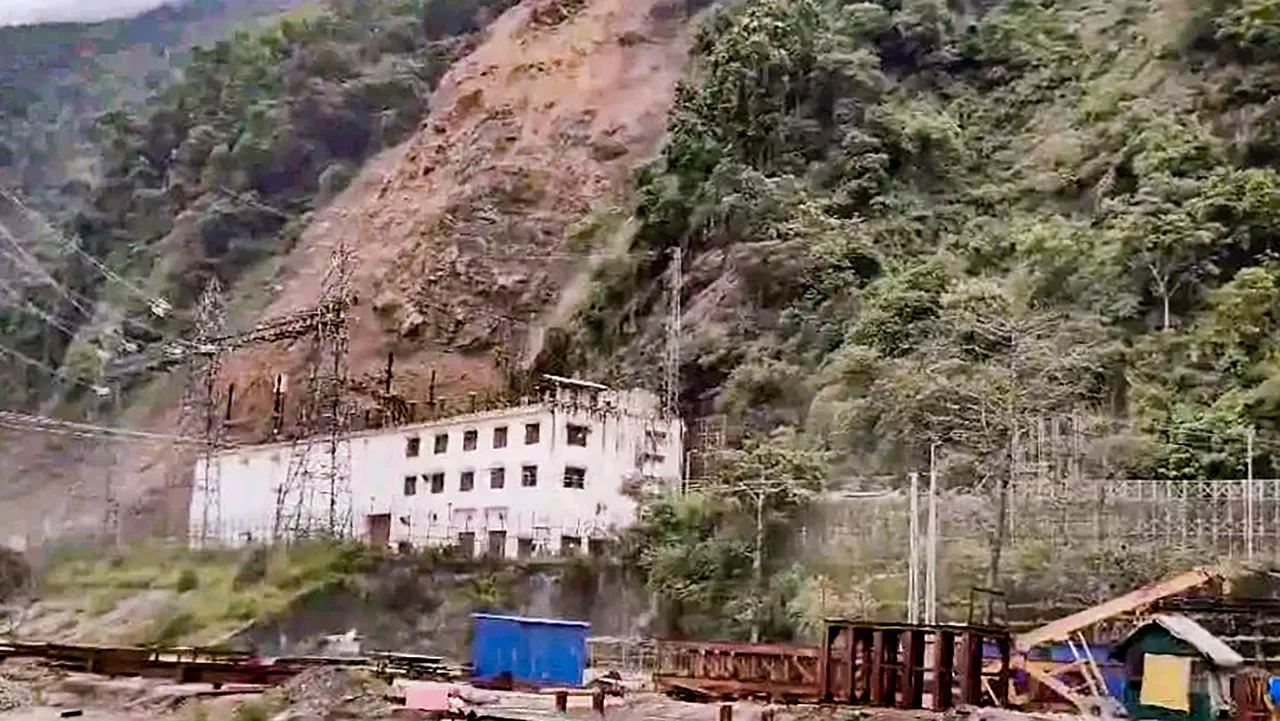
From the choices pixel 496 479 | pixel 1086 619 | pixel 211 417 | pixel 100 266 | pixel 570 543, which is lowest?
pixel 1086 619

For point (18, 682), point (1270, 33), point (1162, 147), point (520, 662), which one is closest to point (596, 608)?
point (520, 662)

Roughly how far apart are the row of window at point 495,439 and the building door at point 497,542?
3.04 m

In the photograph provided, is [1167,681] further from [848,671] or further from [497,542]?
[497,542]

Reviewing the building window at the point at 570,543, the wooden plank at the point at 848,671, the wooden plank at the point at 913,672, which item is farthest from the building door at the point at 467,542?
the wooden plank at the point at 913,672

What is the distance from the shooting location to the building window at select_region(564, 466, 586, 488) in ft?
161

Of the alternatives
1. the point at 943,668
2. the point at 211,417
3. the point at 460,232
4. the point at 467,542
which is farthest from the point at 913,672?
the point at 460,232

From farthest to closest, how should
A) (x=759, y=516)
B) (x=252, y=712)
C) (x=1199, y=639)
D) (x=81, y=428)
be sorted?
1. (x=81, y=428)
2. (x=759, y=516)
3. (x=252, y=712)
4. (x=1199, y=639)

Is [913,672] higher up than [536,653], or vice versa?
[913,672]

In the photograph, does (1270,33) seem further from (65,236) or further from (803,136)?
(65,236)

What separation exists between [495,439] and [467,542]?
375cm

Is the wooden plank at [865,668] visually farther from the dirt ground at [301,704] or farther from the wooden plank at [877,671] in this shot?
the dirt ground at [301,704]

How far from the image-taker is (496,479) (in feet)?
167

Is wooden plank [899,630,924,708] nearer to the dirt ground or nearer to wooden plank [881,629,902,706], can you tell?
wooden plank [881,629,902,706]

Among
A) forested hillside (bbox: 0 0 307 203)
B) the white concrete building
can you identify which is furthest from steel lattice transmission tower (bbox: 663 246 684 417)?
forested hillside (bbox: 0 0 307 203)
